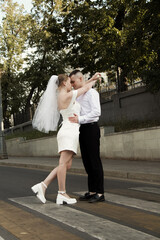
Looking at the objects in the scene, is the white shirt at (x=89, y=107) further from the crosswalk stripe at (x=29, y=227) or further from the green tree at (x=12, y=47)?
the green tree at (x=12, y=47)

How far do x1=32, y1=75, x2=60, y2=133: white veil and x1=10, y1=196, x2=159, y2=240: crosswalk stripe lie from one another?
1299mm

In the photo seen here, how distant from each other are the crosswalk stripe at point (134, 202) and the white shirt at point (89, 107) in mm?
1355

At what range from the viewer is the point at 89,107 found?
20.4 feet

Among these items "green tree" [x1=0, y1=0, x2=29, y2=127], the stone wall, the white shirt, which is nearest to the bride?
the white shirt

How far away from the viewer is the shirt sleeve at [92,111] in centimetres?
606

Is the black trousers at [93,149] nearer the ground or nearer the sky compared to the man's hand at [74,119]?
nearer the ground

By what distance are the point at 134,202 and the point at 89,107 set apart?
65.2 inches

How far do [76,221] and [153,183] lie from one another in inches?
172

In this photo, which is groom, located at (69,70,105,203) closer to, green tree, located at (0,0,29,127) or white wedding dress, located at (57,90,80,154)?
white wedding dress, located at (57,90,80,154)

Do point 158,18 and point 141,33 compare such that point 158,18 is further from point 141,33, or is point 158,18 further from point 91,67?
point 91,67

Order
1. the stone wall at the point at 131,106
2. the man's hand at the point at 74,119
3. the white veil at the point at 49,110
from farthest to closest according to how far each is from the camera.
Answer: the stone wall at the point at 131,106 < the white veil at the point at 49,110 < the man's hand at the point at 74,119

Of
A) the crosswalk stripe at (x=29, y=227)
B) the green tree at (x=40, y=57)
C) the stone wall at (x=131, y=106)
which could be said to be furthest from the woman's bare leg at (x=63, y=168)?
the green tree at (x=40, y=57)

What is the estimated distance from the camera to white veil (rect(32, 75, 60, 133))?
634 cm

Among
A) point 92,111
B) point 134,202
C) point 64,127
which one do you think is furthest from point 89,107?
point 134,202
